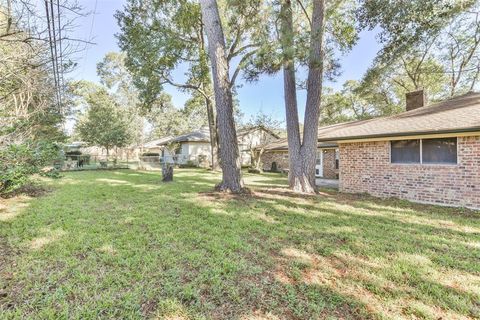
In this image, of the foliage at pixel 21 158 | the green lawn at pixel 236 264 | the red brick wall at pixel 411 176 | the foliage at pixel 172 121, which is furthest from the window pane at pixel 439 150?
the foliage at pixel 172 121

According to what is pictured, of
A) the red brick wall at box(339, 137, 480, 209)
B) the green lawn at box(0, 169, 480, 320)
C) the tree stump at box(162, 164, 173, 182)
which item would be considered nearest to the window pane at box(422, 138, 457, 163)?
the red brick wall at box(339, 137, 480, 209)

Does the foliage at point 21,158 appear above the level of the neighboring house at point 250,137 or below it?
below

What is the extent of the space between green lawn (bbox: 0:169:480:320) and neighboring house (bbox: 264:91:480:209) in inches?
55.9

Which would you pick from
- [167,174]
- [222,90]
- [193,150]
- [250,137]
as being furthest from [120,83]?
[222,90]

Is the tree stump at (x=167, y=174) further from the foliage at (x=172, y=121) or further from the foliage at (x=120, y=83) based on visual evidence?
the foliage at (x=172, y=121)

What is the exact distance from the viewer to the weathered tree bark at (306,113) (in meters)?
8.02

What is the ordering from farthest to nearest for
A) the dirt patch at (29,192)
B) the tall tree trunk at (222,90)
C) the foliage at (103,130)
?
the foliage at (103,130) → the tall tree trunk at (222,90) → the dirt patch at (29,192)

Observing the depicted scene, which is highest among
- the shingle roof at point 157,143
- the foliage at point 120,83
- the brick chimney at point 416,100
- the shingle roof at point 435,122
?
the foliage at point 120,83

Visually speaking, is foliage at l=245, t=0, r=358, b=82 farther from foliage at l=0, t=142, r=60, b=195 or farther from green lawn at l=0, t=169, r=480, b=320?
foliage at l=0, t=142, r=60, b=195

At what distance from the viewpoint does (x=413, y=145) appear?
315 inches

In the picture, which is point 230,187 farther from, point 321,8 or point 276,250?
point 321,8

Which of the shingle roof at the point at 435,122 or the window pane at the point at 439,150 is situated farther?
the window pane at the point at 439,150

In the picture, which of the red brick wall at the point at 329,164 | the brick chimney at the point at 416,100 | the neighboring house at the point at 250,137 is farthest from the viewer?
the neighboring house at the point at 250,137

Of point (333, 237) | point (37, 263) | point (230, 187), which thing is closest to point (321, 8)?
point (230, 187)
